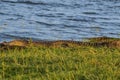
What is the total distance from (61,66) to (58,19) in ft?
45.2

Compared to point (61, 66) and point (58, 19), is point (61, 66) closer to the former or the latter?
point (61, 66)

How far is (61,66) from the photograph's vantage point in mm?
8016

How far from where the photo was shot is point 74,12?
24.3m

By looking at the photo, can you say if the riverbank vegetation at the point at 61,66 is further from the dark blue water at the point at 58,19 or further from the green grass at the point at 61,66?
the dark blue water at the point at 58,19

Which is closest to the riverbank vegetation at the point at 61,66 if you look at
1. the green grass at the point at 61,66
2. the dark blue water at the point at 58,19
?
the green grass at the point at 61,66

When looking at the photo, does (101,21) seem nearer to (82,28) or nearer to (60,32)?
(82,28)

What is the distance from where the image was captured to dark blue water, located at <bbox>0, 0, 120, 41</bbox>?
16.9m

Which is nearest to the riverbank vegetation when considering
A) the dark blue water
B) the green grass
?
the green grass

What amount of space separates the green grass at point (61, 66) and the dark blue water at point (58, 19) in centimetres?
462

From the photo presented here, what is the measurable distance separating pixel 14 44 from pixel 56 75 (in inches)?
166

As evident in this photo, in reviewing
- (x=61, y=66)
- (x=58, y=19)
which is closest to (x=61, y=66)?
(x=61, y=66)

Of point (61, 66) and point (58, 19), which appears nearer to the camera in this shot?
point (61, 66)

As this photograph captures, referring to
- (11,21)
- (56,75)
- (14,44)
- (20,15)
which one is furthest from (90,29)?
(56,75)

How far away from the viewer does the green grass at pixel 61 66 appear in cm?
738
